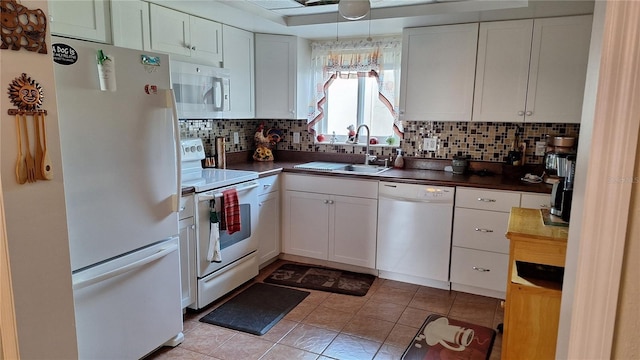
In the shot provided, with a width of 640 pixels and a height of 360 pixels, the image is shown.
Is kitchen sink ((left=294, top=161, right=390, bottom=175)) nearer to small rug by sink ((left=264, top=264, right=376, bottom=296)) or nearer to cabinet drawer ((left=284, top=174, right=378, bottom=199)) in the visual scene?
cabinet drawer ((left=284, top=174, right=378, bottom=199))

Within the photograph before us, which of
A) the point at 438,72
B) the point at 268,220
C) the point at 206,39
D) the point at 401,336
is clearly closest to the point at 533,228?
the point at 401,336

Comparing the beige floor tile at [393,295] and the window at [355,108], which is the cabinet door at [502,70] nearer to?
the window at [355,108]

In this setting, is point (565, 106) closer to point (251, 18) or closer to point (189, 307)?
point (251, 18)

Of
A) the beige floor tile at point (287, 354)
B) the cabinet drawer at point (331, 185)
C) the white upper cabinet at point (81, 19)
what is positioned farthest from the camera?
the cabinet drawer at point (331, 185)

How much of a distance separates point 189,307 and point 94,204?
49.5 inches

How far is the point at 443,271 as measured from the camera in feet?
10.6

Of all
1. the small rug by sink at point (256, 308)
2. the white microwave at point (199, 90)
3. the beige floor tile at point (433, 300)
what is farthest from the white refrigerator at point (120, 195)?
the beige floor tile at point (433, 300)

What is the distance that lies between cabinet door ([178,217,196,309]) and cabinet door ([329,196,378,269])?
1.25 m

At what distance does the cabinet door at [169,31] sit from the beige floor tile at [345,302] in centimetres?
209

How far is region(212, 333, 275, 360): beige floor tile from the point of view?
238 centimetres

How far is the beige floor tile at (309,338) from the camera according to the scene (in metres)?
2.48

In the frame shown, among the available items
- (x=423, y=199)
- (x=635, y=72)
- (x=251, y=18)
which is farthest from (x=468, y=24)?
(x=635, y=72)

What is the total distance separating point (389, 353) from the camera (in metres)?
2.43

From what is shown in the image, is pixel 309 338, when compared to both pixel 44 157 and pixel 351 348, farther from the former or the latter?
pixel 44 157
